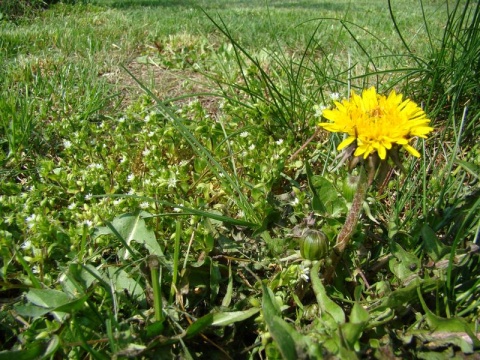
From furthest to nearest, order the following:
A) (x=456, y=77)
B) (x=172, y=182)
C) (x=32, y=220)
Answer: (x=456, y=77)
(x=172, y=182)
(x=32, y=220)

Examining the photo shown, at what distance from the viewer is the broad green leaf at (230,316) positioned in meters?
1.06

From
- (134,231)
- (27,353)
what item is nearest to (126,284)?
(134,231)

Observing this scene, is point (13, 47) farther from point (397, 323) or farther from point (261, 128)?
point (397, 323)

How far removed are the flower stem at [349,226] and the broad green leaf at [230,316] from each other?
0.85 ft

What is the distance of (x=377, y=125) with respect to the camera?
98 cm

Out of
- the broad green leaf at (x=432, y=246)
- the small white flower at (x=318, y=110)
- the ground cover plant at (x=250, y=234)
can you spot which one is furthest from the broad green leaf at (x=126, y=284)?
the small white flower at (x=318, y=110)

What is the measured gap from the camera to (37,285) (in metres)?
1.12

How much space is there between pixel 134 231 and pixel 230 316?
0.43 m

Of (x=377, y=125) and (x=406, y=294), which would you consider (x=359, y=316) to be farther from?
(x=377, y=125)

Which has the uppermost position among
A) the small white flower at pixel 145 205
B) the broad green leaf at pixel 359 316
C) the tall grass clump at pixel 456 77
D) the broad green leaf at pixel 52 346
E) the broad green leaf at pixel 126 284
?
the tall grass clump at pixel 456 77

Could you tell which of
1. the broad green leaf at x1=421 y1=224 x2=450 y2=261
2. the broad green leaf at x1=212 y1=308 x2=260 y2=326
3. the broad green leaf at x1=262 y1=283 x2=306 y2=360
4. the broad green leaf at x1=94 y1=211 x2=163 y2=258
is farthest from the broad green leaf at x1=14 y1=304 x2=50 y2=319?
the broad green leaf at x1=421 y1=224 x2=450 y2=261

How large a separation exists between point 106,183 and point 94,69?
4.43 feet

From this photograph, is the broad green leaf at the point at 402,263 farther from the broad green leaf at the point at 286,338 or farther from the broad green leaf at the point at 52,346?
the broad green leaf at the point at 52,346

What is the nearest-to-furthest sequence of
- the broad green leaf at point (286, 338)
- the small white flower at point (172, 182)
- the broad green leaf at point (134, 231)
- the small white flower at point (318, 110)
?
the broad green leaf at point (286, 338) < the broad green leaf at point (134, 231) < the small white flower at point (172, 182) < the small white flower at point (318, 110)
